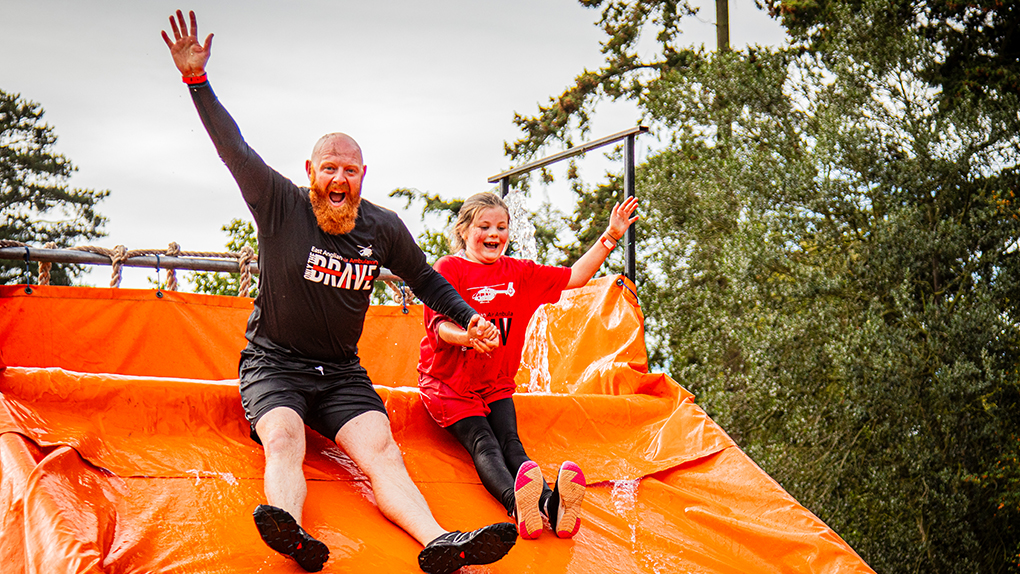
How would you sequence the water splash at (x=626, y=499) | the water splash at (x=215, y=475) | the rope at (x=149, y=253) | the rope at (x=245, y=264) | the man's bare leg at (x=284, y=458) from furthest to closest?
the rope at (x=245, y=264), the rope at (x=149, y=253), the water splash at (x=626, y=499), the water splash at (x=215, y=475), the man's bare leg at (x=284, y=458)

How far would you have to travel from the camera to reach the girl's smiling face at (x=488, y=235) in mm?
3525

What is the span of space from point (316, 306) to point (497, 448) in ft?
3.01

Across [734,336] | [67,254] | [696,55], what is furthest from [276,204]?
[696,55]

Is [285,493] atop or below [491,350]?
below

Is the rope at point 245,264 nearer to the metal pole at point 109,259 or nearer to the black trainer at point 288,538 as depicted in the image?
the metal pole at point 109,259

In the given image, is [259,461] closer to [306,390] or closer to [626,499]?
[306,390]

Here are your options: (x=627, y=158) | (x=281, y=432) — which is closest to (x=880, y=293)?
(x=627, y=158)

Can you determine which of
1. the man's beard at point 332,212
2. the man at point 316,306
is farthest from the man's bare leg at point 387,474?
the man's beard at point 332,212

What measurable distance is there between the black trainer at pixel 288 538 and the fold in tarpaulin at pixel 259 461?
125mm

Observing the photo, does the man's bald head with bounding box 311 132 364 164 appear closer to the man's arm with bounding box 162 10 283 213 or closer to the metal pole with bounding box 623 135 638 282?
the man's arm with bounding box 162 10 283 213

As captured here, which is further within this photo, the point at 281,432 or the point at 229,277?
the point at 229,277

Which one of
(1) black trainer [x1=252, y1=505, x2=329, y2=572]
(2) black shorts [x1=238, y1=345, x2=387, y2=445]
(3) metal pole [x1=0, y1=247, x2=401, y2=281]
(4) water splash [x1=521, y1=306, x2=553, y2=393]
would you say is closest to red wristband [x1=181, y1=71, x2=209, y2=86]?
(2) black shorts [x1=238, y1=345, x2=387, y2=445]

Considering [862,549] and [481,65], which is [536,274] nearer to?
[862,549]

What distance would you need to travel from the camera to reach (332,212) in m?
2.98
